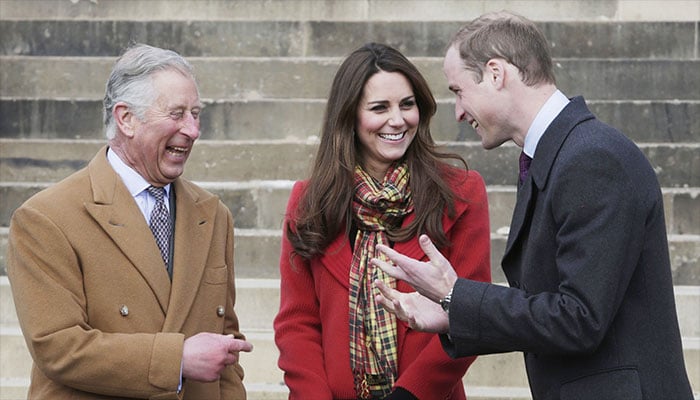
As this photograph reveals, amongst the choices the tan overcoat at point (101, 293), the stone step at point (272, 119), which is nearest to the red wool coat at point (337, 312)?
the tan overcoat at point (101, 293)

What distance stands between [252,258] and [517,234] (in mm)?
3420

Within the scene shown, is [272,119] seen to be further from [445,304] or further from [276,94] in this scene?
[445,304]

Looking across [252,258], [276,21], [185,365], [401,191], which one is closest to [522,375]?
[252,258]

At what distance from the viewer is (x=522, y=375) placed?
547 centimetres

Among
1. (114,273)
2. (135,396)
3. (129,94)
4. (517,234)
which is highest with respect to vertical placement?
(129,94)

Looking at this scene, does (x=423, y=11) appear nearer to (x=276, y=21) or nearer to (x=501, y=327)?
(x=276, y=21)

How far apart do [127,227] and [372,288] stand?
813 millimetres

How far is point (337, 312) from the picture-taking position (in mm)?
3646

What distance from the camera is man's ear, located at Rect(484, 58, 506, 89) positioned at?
2.79m

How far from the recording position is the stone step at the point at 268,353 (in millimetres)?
5445

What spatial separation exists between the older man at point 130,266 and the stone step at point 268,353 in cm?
207

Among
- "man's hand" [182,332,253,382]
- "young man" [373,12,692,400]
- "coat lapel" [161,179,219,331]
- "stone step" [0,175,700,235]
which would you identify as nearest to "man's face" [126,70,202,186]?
"coat lapel" [161,179,219,331]

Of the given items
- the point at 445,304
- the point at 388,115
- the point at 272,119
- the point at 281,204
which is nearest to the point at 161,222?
the point at 388,115

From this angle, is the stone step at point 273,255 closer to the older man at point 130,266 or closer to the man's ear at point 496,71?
the older man at point 130,266
